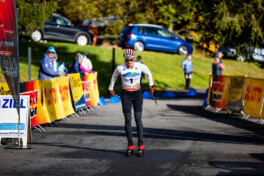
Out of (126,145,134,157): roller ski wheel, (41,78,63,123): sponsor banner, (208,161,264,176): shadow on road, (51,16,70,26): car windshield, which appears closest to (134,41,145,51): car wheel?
(51,16,70,26): car windshield

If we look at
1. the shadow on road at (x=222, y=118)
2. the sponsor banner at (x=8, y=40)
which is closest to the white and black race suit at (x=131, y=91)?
the sponsor banner at (x=8, y=40)

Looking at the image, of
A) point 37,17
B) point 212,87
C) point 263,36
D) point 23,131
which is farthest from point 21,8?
point 23,131

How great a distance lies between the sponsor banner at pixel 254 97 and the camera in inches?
626

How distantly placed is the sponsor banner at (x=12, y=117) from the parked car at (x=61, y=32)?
75.3ft

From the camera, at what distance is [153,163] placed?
Result: 8.85m

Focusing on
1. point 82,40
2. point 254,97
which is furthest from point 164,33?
point 254,97

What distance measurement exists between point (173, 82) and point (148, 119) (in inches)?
650

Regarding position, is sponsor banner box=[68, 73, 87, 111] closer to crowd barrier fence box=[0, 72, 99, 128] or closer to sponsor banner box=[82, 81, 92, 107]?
crowd barrier fence box=[0, 72, 99, 128]

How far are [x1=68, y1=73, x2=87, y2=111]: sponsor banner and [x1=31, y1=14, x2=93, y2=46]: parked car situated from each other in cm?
1663

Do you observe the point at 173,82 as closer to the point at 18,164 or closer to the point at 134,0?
the point at 134,0

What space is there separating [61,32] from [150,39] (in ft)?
19.1

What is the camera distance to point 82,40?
117 ft

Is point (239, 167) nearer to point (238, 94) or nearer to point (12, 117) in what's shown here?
point (12, 117)

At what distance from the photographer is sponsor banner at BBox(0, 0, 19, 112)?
9258 millimetres
